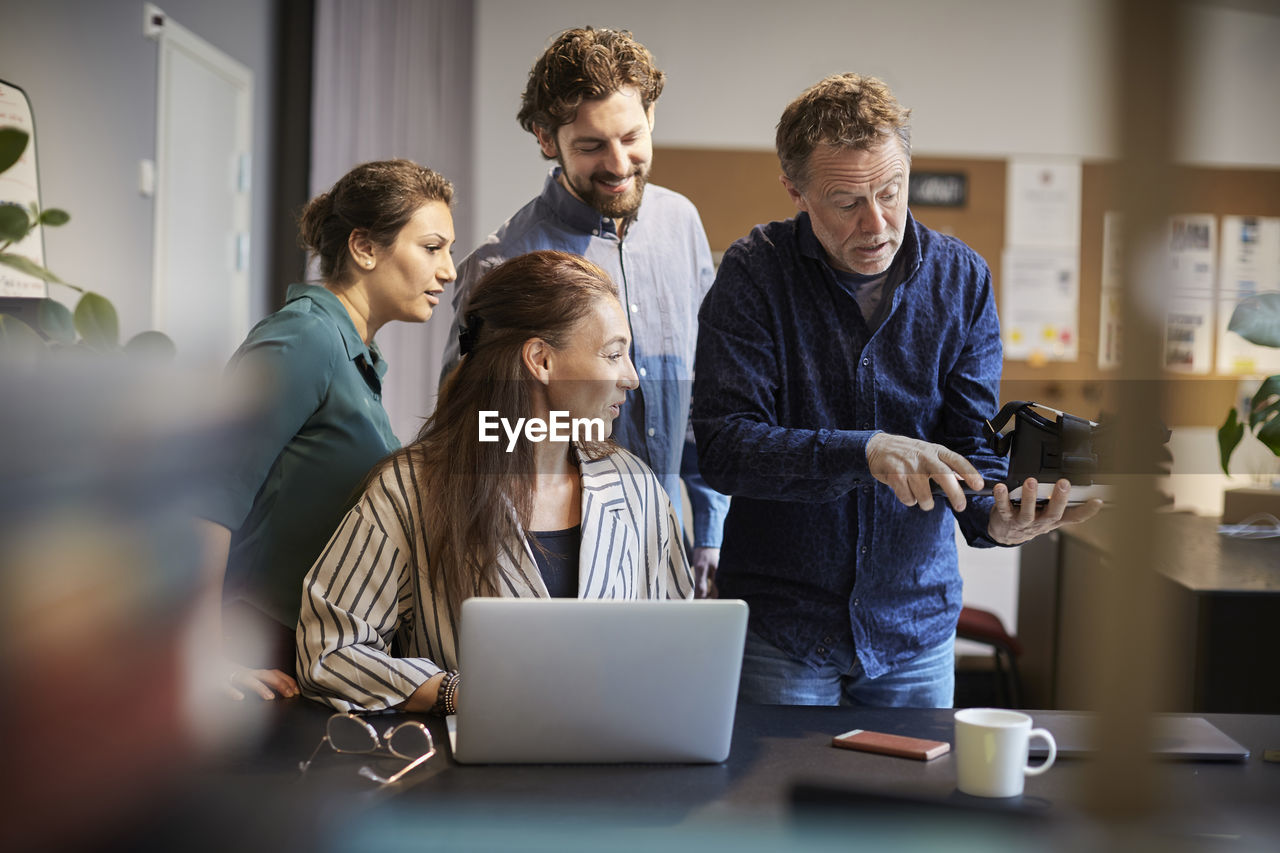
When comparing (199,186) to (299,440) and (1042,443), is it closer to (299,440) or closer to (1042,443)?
(299,440)

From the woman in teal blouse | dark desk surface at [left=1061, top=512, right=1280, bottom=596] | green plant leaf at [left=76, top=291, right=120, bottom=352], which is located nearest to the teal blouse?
the woman in teal blouse

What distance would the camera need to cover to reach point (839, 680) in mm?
1299

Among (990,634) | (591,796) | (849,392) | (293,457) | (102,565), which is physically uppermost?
(849,392)

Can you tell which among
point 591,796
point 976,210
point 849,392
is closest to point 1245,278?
point 849,392

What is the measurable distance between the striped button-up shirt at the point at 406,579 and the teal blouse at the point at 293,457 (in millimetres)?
94

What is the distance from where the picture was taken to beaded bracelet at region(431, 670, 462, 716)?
1116mm

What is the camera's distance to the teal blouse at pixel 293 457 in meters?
1.28

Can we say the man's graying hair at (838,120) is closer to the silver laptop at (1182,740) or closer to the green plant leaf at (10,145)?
the silver laptop at (1182,740)

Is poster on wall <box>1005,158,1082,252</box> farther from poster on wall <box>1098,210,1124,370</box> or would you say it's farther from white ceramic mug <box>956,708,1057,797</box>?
poster on wall <box>1098,210,1124,370</box>

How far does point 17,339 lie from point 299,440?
0.41 m

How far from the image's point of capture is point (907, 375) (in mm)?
1277

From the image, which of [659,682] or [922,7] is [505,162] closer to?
[659,682]

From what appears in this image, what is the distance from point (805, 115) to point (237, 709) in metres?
0.93

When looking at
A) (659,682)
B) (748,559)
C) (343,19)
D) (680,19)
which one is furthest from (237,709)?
(680,19)
